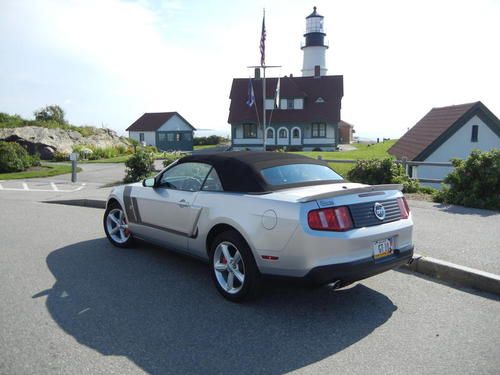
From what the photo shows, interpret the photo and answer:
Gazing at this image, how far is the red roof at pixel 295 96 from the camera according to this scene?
48.8m

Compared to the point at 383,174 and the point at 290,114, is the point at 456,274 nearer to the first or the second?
the point at 383,174

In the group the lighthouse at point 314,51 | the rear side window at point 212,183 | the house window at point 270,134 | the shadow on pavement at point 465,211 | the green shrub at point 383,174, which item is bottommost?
the shadow on pavement at point 465,211

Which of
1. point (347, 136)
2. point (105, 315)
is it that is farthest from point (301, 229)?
point (347, 136)

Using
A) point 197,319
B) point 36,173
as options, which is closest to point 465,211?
point 197,319

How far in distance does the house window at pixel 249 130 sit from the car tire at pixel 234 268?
45750mm

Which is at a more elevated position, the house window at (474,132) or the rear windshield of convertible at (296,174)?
the house window at (474,132)

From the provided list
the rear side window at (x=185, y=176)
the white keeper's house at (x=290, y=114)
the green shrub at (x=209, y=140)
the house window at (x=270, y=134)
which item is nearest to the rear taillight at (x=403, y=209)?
the rear side window at (x=185, y=176)

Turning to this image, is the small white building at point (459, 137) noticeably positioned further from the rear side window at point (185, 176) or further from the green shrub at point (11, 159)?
the rear side window at point (185, 176)

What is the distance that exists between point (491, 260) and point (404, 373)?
3111 millimetres

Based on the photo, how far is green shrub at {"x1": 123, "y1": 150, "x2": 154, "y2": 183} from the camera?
15227mm

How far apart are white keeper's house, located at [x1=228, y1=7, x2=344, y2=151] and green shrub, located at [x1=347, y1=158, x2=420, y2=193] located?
1447 inches

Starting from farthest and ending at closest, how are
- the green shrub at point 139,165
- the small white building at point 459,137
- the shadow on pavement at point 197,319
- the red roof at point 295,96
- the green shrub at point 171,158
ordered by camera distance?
1. the red roof at point 295,96
2. the small white building at point 459,137
3. the green shrub at point 171,158
4. the green shrub at point 139,165
5. the shadow on pavement at point 197,319

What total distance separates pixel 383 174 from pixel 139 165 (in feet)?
26.9

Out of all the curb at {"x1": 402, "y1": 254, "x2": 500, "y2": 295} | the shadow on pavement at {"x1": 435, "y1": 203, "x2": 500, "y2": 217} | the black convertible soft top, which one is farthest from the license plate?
the shadow on pavement at {"x1": 435, "y1": 203, "x2": 500, "y2": 217}
